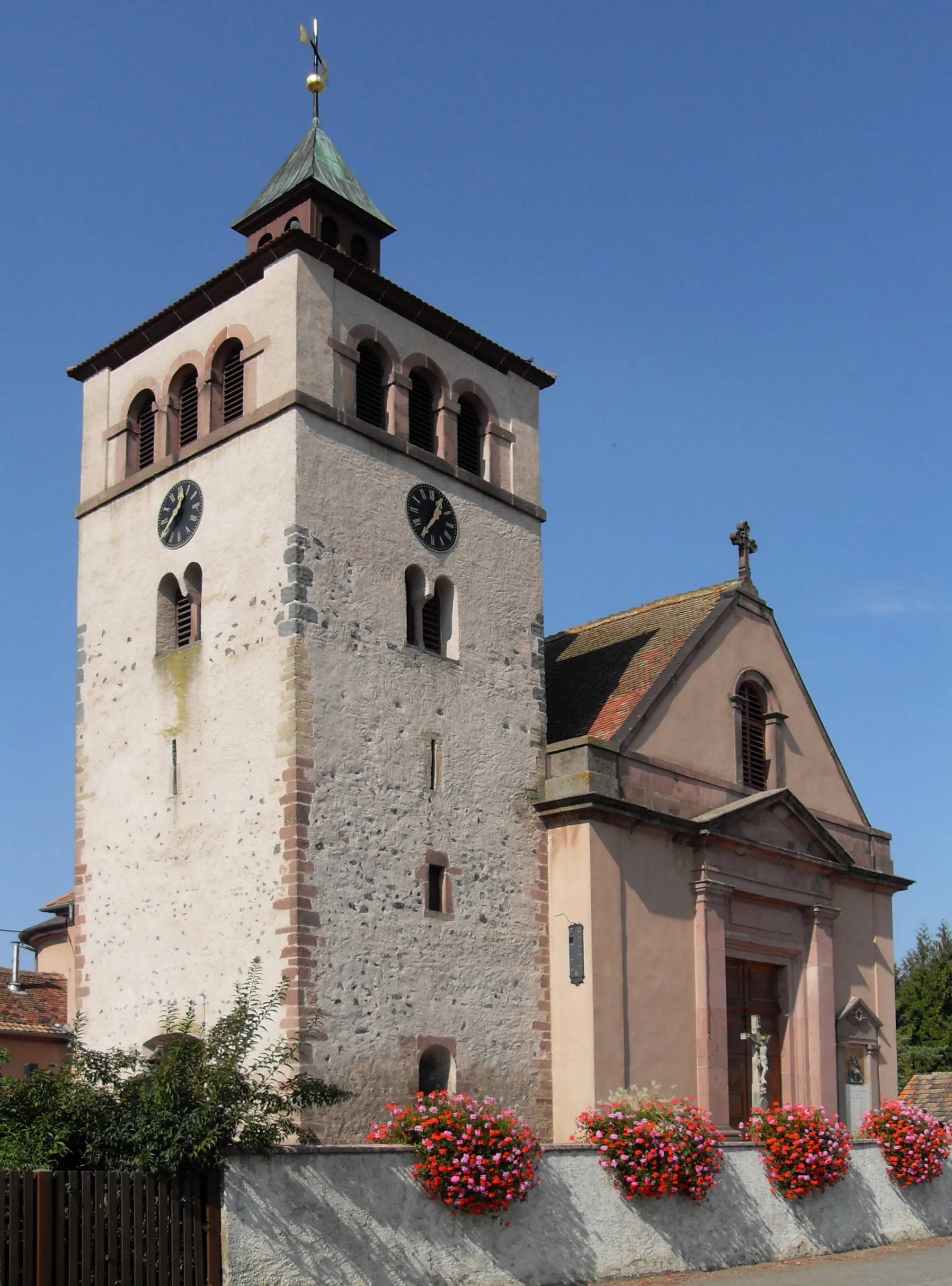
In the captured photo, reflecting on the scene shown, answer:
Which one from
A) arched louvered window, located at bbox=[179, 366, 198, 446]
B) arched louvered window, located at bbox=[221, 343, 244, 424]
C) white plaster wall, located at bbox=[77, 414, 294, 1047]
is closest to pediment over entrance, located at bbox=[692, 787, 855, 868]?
white plaster wall, located at bbox=[77, 414, 294, 1047]

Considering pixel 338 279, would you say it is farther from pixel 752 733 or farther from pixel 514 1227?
pixel 514 1227

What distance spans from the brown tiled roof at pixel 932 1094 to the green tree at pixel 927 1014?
1880cm

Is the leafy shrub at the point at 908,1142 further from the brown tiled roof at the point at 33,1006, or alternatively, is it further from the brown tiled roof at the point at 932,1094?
the brown tiled roof at the point at 33,1006

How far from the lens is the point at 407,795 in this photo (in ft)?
71.6

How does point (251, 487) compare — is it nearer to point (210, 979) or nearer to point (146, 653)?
point (146, 653)

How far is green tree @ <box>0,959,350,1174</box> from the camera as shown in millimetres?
13820

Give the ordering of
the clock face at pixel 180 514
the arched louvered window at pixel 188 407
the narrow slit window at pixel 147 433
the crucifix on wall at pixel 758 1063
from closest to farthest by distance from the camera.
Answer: the clock face at pixel 180 514 < the arched louvered window at pixel 188 407 < the narrow slit window at pixel 147 433 < the crucifix on wall at pixel 758 1063

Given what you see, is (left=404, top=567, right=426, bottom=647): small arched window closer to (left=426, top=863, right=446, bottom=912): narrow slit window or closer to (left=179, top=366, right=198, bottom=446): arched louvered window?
(left=426, top=863, right=446, bottom=912): narrow slit window

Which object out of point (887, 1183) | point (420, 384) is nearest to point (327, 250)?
point (420, 384)

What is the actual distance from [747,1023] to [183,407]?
13.6 m

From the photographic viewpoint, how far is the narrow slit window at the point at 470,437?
2523 centimetres

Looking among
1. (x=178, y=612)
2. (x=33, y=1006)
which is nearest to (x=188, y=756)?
(x=178, y=612)

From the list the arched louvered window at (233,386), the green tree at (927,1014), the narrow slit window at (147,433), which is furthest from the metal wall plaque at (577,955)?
the green tree at (927,1014)

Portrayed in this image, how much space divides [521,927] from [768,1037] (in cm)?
527
